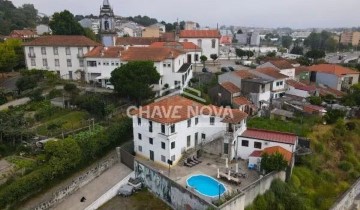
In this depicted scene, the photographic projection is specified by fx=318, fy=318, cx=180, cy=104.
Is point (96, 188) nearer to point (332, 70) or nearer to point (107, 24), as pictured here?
point (107, 24)

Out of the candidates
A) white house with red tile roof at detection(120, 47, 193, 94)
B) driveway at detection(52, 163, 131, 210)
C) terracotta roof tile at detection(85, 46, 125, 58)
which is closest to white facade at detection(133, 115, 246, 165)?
driveway at detection(52, 163, 131, 210)

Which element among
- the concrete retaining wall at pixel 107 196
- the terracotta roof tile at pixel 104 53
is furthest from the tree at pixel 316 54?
the concrete retaining wall at pixel 107 196

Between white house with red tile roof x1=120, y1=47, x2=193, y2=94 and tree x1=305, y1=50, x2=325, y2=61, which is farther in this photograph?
tree x1=305, y1=50, x2=325, y2=61

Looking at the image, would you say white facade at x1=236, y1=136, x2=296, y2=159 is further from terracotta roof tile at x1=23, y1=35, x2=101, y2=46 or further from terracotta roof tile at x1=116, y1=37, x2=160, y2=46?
terracotta roof tile at x1=116, y1=37, x2=160, y2=46

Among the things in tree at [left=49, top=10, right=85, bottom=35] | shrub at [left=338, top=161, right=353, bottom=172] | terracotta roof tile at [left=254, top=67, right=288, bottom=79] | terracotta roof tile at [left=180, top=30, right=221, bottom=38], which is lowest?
shrub at [left=338, top=161, right=353, bottom=172]

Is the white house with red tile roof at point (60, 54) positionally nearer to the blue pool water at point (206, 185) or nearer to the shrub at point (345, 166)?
the blue pool water at point (206, 185)

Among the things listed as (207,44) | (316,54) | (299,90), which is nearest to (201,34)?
(207,44)

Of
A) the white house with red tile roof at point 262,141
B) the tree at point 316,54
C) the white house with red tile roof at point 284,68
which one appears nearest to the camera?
the white house with red tile roof at point 262,141
